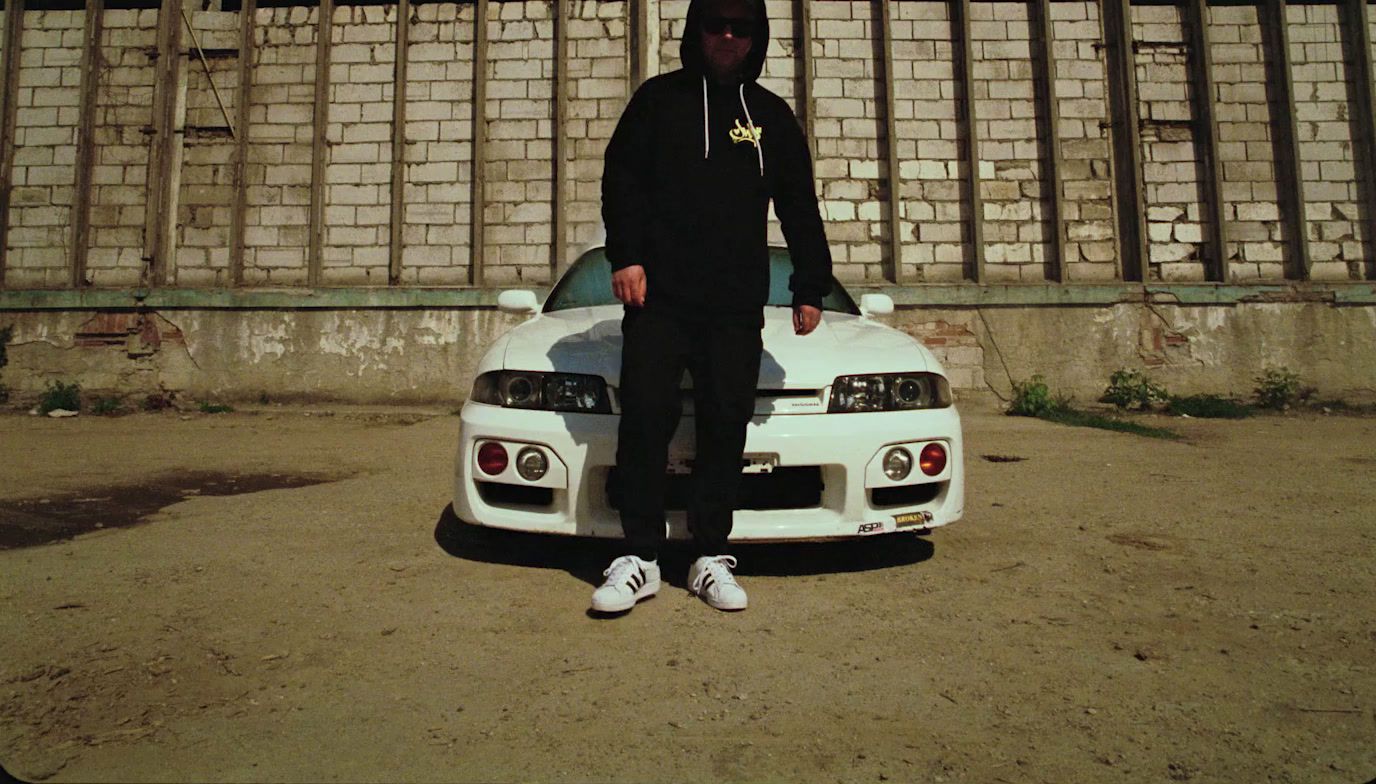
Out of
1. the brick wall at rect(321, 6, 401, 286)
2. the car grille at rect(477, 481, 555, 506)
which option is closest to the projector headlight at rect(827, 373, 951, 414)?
the car grille at rect(477, 481, 555, 506)

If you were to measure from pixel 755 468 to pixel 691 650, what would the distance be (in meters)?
0.65

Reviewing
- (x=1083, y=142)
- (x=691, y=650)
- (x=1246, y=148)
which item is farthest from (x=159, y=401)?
(x=1246, y=148)

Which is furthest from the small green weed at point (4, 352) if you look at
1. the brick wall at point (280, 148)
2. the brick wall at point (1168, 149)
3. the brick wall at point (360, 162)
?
the brick wall at point (1168, 149)

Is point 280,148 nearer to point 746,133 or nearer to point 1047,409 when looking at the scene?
point 746,133

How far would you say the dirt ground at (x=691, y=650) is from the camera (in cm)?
148

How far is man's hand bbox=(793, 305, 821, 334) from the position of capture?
8.02 ft

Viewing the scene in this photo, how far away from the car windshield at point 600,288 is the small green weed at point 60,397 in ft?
24.4

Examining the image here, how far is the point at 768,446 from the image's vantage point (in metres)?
2.45

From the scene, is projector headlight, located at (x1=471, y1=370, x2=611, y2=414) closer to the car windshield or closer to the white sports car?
the white sports car

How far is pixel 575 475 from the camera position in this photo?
96.9 inches

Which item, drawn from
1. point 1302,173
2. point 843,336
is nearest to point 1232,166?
point 1302,173

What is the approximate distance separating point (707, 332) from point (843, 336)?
0.71m

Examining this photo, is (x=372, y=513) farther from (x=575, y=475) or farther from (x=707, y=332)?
(x=707, y=332)

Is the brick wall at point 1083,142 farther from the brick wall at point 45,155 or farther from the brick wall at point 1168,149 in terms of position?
the brick wall at point 45,155
